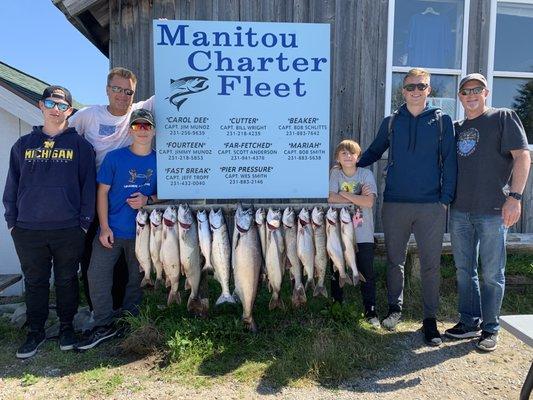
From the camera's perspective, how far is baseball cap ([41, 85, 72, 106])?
3787 millimetres

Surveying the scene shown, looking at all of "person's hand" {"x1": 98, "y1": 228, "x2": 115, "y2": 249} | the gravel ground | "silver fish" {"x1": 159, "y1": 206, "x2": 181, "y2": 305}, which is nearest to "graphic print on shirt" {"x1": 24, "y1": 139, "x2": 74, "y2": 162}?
"person's hand" {"x1": 98, "y1": 228, "x2": 115, "y2": 249}

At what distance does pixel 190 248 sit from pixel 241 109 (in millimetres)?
1368

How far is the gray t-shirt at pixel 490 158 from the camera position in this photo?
387 centimetres

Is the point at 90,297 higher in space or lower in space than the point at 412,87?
lower

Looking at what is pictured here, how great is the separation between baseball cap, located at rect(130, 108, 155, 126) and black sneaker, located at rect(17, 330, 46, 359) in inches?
84.8

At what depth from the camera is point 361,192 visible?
4309 millimetres

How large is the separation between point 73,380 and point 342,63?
15.7 feet

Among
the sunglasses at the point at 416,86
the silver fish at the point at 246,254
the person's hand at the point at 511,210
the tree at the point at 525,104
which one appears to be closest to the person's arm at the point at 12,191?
the silver fish at the point at 246,254

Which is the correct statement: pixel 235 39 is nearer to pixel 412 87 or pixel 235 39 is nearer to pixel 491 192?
pixel 412 87

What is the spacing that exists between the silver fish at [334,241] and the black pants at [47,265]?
7.24 ft

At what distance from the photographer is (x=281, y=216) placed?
386 cm

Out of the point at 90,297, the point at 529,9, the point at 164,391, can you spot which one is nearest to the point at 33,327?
the point at 90,297

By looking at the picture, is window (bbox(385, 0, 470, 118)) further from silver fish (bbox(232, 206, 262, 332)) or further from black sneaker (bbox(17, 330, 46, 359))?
black sneaker (bbox(17, 330, 46, 359))

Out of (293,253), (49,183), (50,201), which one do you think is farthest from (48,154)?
(293,253)
